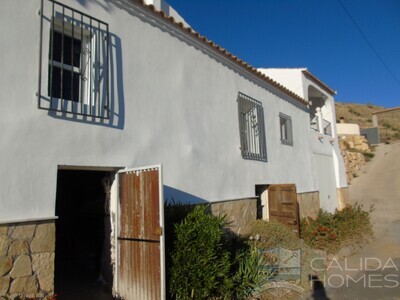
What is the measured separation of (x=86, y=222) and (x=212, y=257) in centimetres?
371

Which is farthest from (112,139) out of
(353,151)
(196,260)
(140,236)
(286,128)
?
(353,151)

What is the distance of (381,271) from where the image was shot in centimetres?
717

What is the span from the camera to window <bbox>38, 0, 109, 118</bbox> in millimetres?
4242

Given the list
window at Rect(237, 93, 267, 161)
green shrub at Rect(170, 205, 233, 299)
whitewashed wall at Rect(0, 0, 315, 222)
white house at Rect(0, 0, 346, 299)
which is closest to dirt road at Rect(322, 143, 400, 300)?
white house at Rect(0, 0, 346, 299)

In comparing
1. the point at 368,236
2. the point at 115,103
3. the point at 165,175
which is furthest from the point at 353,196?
the point at 115,103

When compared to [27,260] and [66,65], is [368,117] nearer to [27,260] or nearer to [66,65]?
[66,65]

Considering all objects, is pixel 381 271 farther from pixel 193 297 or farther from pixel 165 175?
pixel 165 175

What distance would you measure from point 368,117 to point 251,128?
168 feet

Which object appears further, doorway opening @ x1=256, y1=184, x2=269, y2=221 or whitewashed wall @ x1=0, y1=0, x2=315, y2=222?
doorway opening @ x1=256, y1=184, x2=269, y2=221

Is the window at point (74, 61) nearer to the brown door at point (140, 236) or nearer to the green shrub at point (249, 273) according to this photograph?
the brown door at point (140, 236)

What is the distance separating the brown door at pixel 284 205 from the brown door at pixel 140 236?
529 centimetres

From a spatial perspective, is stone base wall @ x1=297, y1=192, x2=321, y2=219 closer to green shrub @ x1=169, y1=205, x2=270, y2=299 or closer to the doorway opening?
the doorway opening

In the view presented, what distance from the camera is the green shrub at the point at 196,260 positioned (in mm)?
Answer: 4457

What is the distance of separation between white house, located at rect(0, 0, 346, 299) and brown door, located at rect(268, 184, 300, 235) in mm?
52
